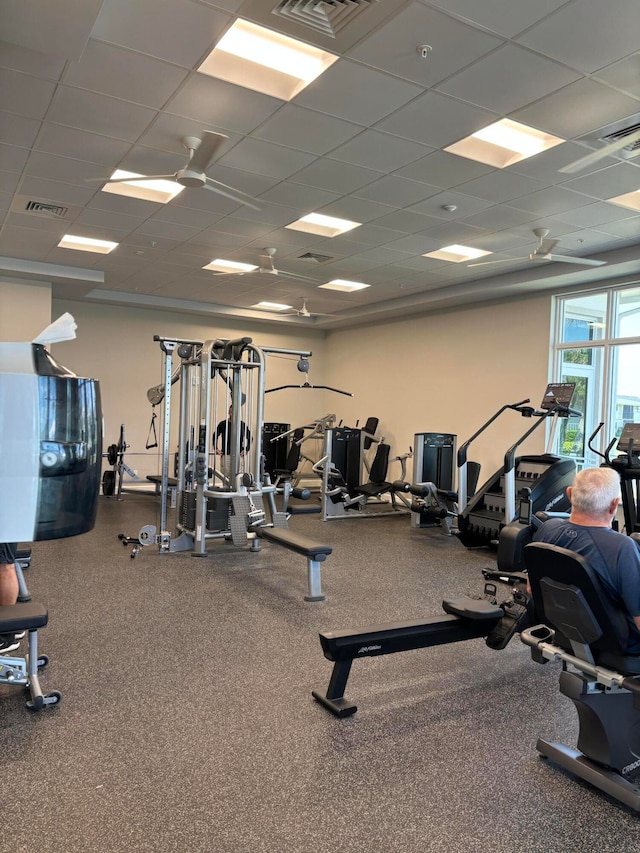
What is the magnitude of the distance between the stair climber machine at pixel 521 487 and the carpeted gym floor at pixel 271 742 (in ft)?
5.74

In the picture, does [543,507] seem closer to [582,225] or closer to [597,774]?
[582,225]

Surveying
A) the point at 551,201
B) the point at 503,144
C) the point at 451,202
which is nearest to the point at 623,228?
the point at 551,201

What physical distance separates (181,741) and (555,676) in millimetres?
1921

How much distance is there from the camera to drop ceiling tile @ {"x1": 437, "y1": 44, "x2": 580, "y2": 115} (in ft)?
9.66

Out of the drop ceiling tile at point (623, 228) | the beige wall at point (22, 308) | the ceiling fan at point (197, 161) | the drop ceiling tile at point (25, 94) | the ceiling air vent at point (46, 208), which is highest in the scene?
the drop ceiling tile at point (623, 228)

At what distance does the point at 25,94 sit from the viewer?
133 inches

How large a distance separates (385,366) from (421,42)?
7.35 m

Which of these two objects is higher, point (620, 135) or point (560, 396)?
point (620, 135)

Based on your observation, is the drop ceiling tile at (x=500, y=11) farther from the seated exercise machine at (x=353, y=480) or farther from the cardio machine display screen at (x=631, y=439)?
the seated exercise machine at (x=353, y=480)

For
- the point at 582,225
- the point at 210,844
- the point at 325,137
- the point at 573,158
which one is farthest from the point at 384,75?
the point at 210,844

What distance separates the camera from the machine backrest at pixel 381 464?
353 inches

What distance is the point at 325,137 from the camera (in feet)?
12.5

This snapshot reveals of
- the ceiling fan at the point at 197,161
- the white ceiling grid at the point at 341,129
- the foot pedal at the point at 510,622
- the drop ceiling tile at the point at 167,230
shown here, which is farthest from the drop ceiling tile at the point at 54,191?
the foot pedal at the point at 510,622

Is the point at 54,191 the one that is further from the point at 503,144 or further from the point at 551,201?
the point at 551,201
